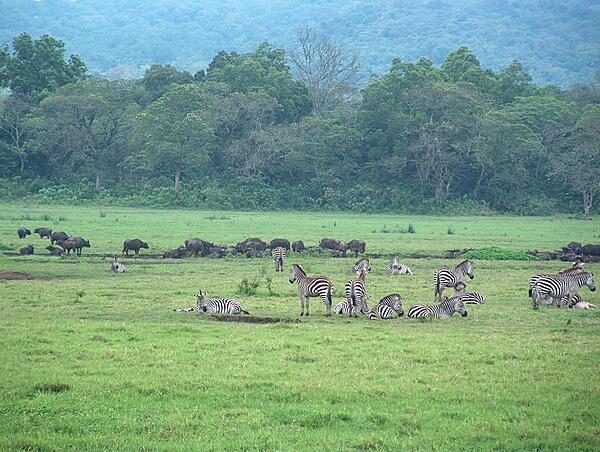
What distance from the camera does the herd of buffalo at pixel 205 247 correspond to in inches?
1095

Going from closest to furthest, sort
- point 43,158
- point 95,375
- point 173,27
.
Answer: point 95,375 < point 43,158 < point 173,27

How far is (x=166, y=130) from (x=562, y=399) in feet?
161

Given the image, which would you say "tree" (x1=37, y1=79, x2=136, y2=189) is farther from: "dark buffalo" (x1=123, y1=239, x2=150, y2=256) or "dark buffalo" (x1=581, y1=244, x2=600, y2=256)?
"dark buffalo" (x1=581, y1=244, x2=600, y2=256)

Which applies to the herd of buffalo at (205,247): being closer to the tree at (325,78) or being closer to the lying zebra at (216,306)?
the lying zebra at (216,306)

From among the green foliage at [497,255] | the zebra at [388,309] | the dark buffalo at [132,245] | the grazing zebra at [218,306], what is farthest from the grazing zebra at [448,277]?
the dark buffalo at [132,245]

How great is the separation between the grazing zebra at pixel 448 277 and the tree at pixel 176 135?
3703 centimetres

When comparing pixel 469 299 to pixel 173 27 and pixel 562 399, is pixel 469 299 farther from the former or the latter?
pixel 173 27

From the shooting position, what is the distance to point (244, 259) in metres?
28.3

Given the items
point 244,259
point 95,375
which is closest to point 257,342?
point 95,375

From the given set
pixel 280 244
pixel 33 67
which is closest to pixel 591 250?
pixel 280 244

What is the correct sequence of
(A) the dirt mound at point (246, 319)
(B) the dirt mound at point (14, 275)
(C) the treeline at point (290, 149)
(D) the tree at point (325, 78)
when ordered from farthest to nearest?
(D) the tree at point (325, 78) < (C) the treeline at point (290, 149) < (B) the dirt mound at point (14, 275) < (A) the dirt mound at point (246, 319)

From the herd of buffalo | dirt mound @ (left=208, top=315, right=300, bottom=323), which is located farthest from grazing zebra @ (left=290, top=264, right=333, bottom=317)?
the herd of buffalo

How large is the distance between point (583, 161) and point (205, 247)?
34.9 metres

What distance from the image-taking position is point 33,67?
6506cm
